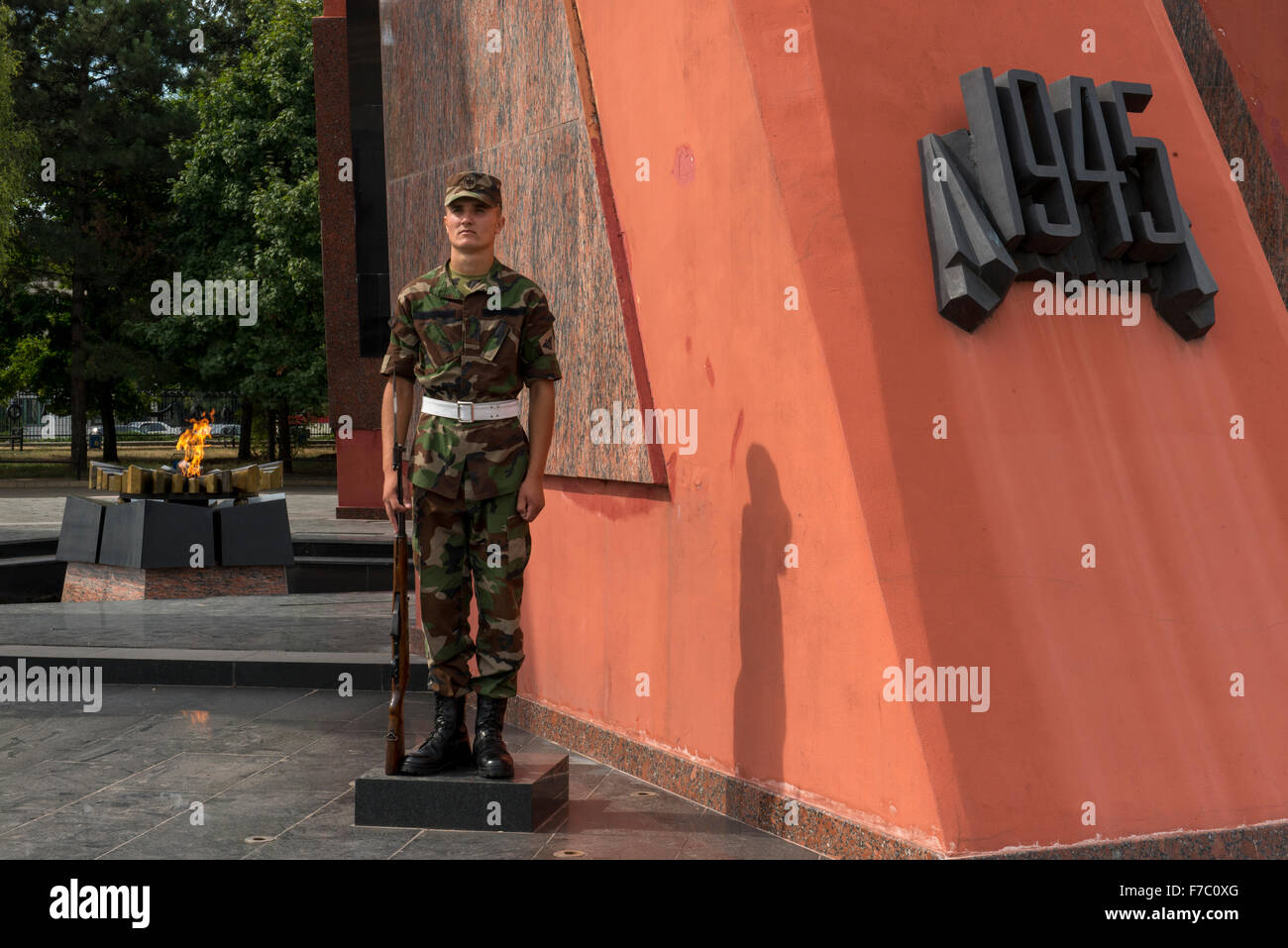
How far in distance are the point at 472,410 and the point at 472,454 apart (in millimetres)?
168

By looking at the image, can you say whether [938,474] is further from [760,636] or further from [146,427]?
[146,427]

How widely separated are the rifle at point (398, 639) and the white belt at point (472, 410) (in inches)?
6.8

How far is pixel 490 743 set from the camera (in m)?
4.92

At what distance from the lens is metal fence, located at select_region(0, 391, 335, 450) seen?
149ft

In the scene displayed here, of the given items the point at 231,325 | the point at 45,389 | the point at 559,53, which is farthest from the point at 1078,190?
the point at 45,389

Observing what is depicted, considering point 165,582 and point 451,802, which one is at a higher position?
point 165,582

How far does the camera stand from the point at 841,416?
4312mm

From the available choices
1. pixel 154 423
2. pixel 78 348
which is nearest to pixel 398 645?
pixel 78 348

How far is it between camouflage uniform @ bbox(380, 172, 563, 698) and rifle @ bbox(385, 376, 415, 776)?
82 millimetres

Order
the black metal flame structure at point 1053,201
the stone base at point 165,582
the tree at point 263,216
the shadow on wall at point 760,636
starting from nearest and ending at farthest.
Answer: the black metal flame structure at point 1053,201
the shadow on wall at point 760,636
the stone base at point 165,582
the tree at point 263,216

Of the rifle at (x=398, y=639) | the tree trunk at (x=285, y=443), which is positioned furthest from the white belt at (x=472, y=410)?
the tree trunk at (x=285, y=443)

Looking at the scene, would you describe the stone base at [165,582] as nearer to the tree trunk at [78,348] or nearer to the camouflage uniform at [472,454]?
the camouflage uniform at [472,454]

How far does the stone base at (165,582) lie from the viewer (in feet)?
38.2

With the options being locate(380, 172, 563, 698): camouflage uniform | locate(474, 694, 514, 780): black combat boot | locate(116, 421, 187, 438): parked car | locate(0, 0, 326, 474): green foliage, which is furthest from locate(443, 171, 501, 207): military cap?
locate(116, 421, 187, 438): parked car
